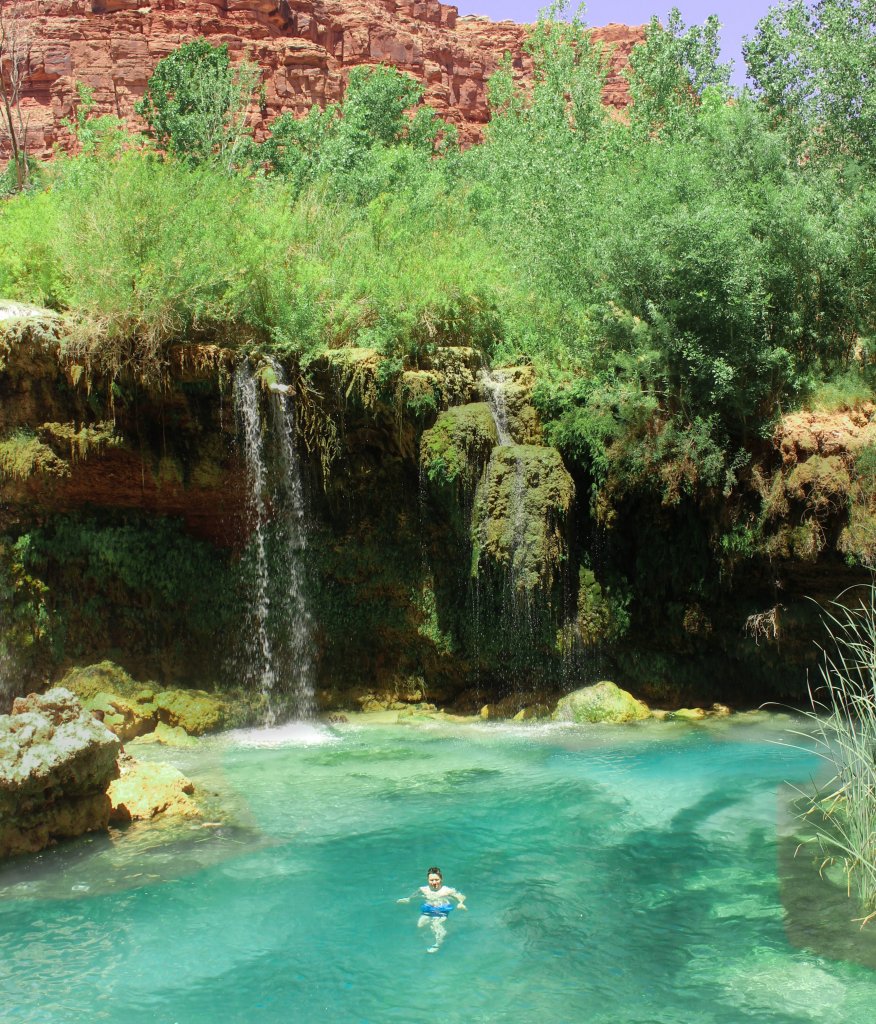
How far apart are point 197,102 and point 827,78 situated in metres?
20.1

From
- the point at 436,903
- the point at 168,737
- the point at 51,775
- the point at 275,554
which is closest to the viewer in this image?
the point at 436,903

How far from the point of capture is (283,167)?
3158 cm

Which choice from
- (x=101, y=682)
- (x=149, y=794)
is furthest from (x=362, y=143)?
(x=149, y=794)

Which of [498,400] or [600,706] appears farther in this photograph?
[498,400]

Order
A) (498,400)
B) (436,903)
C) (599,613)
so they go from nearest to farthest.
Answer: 1. (436,903)
2. (599,613)
3. (498,400)

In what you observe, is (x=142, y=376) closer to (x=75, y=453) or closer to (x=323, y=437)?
(x=75, y=453)

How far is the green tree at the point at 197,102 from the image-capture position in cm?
3092

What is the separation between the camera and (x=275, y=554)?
50.0 ft

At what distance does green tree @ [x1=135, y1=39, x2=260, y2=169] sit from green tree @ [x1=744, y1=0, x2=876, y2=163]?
15.8 meters

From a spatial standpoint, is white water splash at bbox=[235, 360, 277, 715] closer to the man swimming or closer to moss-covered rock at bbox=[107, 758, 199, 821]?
moss-covered rock at bbox=[107, 758, 199, 821]

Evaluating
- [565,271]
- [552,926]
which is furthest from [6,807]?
[565,271]

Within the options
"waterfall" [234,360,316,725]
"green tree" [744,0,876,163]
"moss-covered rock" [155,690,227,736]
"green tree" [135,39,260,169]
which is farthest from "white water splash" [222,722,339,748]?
"green tree" [135,39,260,169]

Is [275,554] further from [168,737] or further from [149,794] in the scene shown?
[149,794]

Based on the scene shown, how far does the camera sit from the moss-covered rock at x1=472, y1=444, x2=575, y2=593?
46.5 ft
